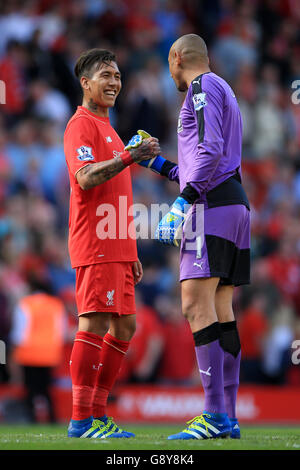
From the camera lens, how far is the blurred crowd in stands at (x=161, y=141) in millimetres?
10742

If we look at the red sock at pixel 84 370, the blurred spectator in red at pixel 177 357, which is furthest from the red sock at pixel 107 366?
the blurred spectator in red at pixel 177 357

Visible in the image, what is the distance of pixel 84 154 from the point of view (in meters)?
5.30

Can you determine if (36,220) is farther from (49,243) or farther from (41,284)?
(41,284)

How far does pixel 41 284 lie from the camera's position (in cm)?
995

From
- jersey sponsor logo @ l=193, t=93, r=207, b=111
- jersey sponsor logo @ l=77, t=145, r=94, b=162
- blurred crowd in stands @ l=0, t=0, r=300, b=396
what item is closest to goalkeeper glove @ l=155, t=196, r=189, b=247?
jersey sponsor logo @ l=193, t=93, r=207, b=111

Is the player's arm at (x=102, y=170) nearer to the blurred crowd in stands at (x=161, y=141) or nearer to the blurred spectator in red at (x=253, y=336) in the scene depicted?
the blurred crowd in stands at (x=161, y=141)

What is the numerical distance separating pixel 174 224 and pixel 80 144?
32.9 inches

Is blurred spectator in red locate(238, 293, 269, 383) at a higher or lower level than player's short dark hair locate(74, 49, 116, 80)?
lower

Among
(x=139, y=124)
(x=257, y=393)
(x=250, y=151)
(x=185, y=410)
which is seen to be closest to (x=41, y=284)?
(x=185, y=410)

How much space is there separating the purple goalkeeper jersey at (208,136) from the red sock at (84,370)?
1102 millimetres

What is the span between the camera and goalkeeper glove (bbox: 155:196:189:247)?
4.98 metres

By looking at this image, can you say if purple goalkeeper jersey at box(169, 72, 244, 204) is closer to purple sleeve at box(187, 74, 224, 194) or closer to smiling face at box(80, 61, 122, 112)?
purple sleeve at box(187, 74, 224, 194)

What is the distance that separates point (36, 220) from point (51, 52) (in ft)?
9.97

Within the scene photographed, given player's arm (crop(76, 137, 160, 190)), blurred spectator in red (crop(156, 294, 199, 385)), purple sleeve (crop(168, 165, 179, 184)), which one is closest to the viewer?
player's arm (crop(76, 137, 160, 190))
